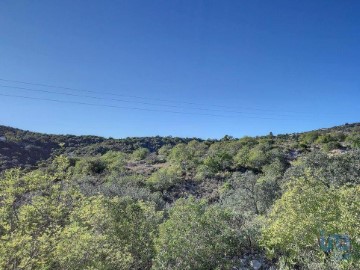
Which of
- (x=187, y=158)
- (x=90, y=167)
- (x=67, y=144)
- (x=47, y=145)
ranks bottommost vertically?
(x=90, y=167)

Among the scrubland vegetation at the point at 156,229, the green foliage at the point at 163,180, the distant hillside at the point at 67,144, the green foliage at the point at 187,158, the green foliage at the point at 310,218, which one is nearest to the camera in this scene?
the scrubland vegetation at the point at 156,229

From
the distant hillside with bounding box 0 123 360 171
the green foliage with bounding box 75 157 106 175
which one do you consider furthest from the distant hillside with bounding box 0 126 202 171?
the green foliage with bounding box 75 157 106 175

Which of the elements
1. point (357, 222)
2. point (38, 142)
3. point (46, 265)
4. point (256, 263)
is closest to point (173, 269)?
point (256, 263)

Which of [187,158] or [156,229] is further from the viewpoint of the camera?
[187,158]

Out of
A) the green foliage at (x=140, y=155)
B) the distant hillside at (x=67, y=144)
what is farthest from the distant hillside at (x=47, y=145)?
the green foliage at (x=140, y=155)

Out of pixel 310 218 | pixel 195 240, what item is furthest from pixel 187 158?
pixel 310 218

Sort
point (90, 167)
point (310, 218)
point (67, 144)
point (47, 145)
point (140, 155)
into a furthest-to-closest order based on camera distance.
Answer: point (67, 144) < point (47, 145) < point (140, 155) < point (90, 167) < point (310, 218)

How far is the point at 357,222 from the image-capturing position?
11953mm

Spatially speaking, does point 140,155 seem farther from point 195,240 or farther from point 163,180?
point 195,240

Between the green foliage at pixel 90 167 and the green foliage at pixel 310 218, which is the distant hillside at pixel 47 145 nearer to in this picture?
the green foliage at pixel 90 167

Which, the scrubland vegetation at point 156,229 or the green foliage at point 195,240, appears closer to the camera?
the scrubland vegetation at point 156,229

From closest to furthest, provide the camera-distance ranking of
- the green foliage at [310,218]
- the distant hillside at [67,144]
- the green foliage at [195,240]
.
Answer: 1. the green foliage at [310,218]
2. the green foliage at [195,240]
3. the distant hillside at [67,144]

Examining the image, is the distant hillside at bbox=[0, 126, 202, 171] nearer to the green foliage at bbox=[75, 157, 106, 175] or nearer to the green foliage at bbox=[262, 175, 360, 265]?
the green foliage at bbox=[75, 157, 106, 175]

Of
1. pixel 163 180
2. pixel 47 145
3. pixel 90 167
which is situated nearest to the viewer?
pixel 163 180
